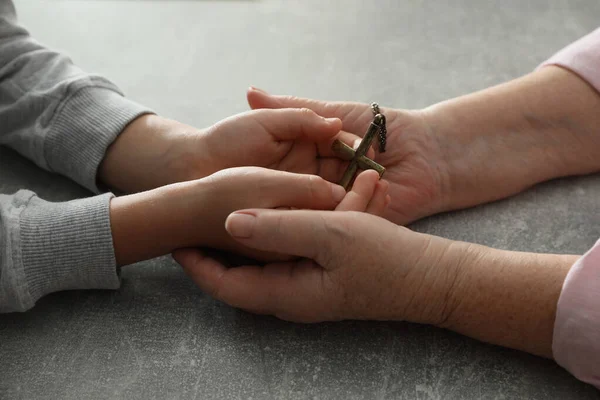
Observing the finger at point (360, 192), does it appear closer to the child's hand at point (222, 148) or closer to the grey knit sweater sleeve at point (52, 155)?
the child's hand at point (222, 148)

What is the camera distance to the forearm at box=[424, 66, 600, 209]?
3.14 feet

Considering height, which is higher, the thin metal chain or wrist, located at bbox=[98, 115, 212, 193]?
the thin metal chain

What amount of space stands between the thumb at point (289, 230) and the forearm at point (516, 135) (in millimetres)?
276

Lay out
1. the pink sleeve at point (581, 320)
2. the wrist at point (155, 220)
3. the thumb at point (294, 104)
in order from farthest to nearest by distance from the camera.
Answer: the thumb at point (294, 104)
the wrist at point (155, 220)
the pink sleeve at point (581, 320)

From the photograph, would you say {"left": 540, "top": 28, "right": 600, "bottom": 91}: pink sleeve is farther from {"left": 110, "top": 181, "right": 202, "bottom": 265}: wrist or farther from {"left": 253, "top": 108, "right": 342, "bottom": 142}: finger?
{"left": 110, "top": 181, "right": 202, "bottom": 265}: wrist

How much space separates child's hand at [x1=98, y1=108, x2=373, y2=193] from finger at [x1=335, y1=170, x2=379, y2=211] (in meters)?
0.09

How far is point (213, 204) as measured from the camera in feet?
2.57

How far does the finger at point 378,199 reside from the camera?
0.83 meters

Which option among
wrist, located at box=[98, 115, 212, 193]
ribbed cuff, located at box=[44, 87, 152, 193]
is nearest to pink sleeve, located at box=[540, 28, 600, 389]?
wrist, located at box=[98, 115, 212, 193]

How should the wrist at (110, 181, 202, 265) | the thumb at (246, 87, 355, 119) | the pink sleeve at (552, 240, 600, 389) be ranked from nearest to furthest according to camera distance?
the pink sleeve at (552, 240, 600, 389)
the wrist at (110, 181, 202, 265)
the thumb at (246, 87, 355, 119)

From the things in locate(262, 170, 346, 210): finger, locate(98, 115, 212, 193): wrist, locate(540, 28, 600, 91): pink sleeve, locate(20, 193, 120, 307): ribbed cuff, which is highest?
locate(540, 28, 600, 91): pink sleeve

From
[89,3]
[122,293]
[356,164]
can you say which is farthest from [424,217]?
[89,3]

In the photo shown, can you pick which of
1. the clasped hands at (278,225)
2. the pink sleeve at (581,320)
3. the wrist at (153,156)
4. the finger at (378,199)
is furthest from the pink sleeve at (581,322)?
the wrist at (153,156)

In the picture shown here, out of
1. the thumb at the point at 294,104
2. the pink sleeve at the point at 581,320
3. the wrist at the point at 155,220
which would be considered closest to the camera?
the pink sleeve at the point at 581,320
